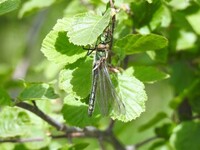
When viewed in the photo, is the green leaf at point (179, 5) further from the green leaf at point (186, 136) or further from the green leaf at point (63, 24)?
the green leaf at point (63, 24)

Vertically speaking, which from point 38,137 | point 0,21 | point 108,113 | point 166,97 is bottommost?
point 166,97

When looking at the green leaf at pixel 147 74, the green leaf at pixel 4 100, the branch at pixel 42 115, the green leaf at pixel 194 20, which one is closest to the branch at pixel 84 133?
the branch at pixel 42 115

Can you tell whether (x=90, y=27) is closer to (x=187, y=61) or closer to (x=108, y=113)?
(x=108, y=113)

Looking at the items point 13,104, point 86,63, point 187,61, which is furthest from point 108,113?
point 187,61

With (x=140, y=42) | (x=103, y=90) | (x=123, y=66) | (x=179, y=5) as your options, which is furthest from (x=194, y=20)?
(x=103, y=90)

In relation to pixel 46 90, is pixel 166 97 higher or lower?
lower
